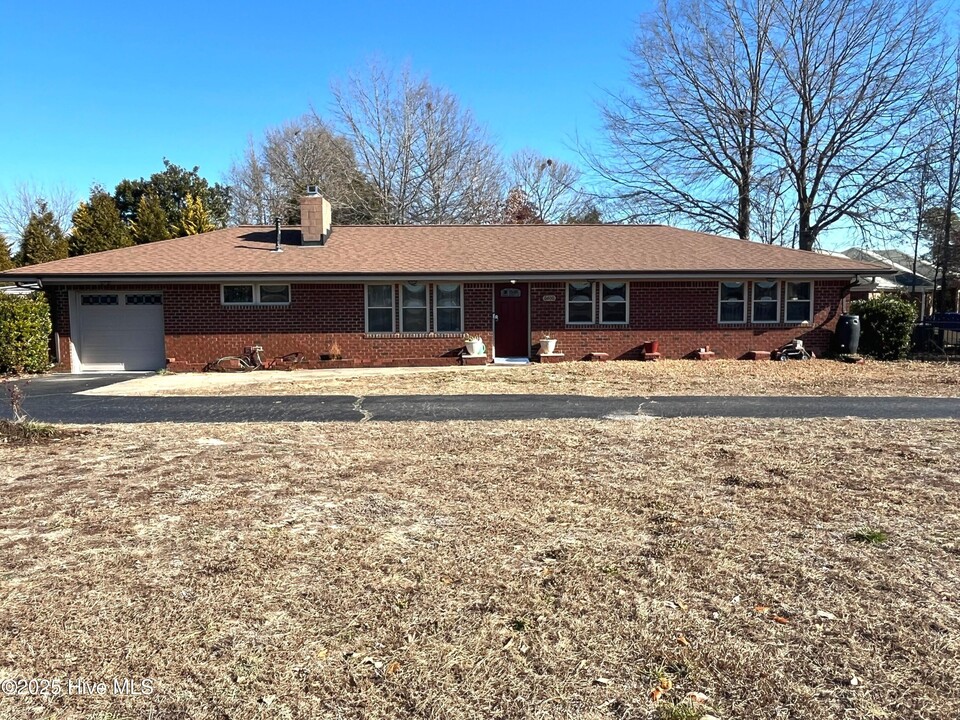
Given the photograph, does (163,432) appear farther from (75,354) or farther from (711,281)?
(711,281)

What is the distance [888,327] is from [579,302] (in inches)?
326

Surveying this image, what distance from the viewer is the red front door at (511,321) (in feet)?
55.5

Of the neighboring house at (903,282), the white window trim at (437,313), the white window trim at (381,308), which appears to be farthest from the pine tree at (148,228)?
the neighboring house at (903,282)

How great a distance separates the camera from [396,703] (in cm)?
265

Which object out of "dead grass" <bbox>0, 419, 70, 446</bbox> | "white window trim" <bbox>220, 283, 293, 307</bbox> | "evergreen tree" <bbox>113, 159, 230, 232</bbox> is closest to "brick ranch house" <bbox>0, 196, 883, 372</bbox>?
"white window trim" <bbox>220, 283, 293, 307</bbox>

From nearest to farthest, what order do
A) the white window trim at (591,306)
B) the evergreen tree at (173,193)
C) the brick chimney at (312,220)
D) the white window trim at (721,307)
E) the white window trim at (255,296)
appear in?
the white window trim at (255,296)
the white window trim at (591,306)
the white window trim at (721,307)
the brick chimney at (312,220)
the evergreen tree at (173,193)

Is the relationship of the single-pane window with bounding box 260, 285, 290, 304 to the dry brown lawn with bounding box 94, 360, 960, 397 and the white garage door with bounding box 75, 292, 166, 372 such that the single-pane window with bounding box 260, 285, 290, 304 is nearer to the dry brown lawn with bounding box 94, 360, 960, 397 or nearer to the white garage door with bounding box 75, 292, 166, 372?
the dry brown lawn with bounding box 94, 360, 960, 397

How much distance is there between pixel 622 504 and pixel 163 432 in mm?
5972

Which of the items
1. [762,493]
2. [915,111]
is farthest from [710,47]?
[762,493]

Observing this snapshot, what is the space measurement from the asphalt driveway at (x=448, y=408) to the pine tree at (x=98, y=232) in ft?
68.9

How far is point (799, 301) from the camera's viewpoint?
17.2m

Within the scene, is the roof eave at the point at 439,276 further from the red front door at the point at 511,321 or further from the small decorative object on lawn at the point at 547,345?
the small decorative object on lawn at the point at 547,345

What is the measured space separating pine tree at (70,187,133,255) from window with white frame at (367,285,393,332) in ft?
62.6

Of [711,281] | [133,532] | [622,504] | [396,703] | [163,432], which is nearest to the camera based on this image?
[396,703]
